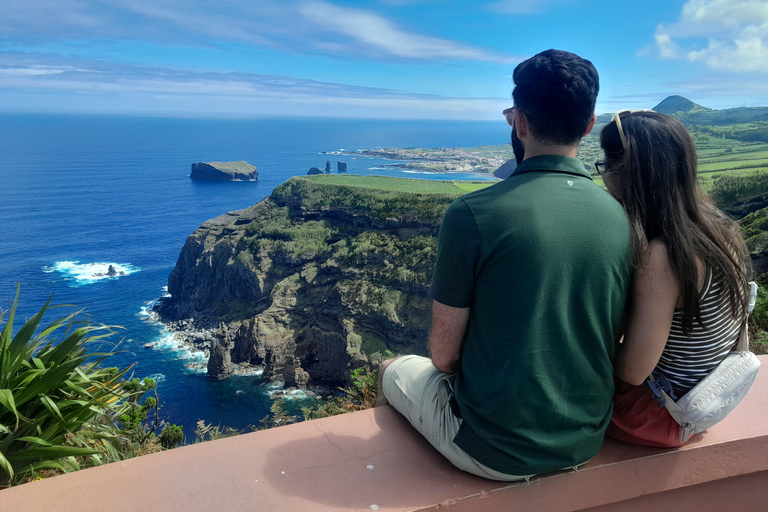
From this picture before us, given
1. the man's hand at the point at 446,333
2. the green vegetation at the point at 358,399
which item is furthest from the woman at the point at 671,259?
the green vegetation at the point at 358,399

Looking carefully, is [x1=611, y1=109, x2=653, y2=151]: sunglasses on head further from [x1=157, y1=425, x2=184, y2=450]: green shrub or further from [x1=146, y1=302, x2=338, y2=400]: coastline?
[x1=146, y1=302, x2=338, y2=400]: coastline

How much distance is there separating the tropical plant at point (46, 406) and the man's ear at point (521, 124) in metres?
2.21

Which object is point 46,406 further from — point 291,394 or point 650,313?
point 291,394

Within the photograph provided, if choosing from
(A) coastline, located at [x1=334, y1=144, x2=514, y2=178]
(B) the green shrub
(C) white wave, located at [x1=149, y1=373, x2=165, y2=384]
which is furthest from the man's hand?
(A) coastline, located at [x1=334, y1=144, x2=514, y2=178]

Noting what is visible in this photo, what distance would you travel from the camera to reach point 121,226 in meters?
76.7

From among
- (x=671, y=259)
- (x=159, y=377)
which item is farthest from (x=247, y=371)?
(x=671, y=259)

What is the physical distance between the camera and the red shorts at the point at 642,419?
7.36 ft

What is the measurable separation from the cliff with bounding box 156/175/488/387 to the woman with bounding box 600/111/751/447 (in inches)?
1360

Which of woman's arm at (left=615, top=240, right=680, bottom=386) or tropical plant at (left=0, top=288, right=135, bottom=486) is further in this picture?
tropical plant at (left=0, top=288, right=135, bottom=486)

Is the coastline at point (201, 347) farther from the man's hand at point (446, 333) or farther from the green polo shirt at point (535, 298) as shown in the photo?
the green polo shirt at point (535, 298)

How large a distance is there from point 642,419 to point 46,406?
2.82 metres

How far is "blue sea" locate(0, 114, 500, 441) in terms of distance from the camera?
37.8 metres

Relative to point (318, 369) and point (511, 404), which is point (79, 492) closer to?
point (511, 404)

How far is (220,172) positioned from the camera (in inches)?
4252
